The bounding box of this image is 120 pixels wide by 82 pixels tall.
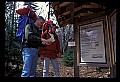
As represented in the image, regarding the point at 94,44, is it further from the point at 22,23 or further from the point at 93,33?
the point at 22,23

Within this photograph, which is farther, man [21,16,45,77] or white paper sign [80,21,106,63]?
white paper sign [80,21,106,63]

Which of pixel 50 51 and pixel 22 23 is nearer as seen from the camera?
pixel 22 23

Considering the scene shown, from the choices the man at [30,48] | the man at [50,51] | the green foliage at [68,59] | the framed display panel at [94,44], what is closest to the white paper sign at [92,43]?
the framed display panel at [94,44]

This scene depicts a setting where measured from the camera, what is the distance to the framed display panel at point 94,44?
15.8ft

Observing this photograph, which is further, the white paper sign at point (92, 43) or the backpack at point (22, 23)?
the white paper sign at point (92, 43)

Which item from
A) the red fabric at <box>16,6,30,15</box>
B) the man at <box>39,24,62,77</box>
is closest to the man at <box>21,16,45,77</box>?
the red fabric at <box>16,6,30,15</box>

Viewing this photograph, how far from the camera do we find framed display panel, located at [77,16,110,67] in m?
4.83

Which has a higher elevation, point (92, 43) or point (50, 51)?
point (92, 43)

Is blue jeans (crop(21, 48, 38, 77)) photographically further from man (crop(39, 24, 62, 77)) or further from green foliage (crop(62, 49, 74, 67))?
green foliage (crop(62, 49, 74, 67))

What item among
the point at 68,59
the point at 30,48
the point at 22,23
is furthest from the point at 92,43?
the point at 68,59

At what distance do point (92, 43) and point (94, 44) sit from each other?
7cm

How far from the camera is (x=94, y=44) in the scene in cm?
503

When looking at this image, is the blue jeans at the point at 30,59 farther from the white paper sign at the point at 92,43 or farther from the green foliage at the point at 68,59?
the green foliage at the point at 68,59
